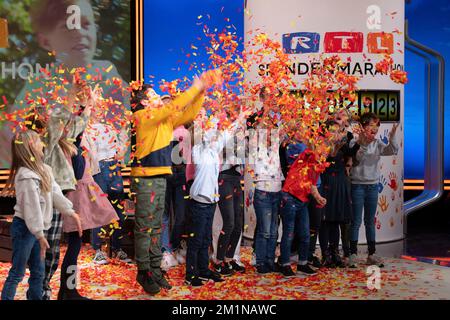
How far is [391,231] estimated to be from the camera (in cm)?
767

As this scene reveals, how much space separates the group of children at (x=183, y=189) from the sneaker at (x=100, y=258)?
19cm

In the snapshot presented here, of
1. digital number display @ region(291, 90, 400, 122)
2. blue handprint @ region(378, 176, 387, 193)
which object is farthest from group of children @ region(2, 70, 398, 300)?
blue handprint @ region(378, 176, 387, 193)

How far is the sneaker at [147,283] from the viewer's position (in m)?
5.12

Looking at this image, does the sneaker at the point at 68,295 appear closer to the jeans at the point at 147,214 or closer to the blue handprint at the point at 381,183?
the jeans at the point at 147,214

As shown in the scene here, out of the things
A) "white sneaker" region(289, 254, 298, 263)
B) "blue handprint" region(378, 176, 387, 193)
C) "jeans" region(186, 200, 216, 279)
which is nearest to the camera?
"jeans" region(186, 200, 216, 279)

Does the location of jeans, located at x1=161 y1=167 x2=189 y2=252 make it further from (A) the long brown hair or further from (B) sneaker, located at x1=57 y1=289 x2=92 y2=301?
(A) the long brown hair

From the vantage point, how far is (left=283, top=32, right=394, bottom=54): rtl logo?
7.20 meters

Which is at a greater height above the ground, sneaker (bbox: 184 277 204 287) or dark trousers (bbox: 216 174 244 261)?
dark trousers (bbox: 216 174 244 261)

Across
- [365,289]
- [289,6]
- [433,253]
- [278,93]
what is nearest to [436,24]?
[289,6]

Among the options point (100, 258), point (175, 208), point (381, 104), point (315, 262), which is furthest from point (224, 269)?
point (381, 104)

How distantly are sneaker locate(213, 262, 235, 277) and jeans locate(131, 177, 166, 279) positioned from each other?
91cm

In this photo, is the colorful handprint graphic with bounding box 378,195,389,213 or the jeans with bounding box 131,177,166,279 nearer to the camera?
the jeans with bounding box 131,177,166,279

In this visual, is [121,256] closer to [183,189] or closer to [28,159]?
[183,189]

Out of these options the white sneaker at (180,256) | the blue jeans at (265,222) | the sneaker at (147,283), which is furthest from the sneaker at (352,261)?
the sneaker at (147,283)
